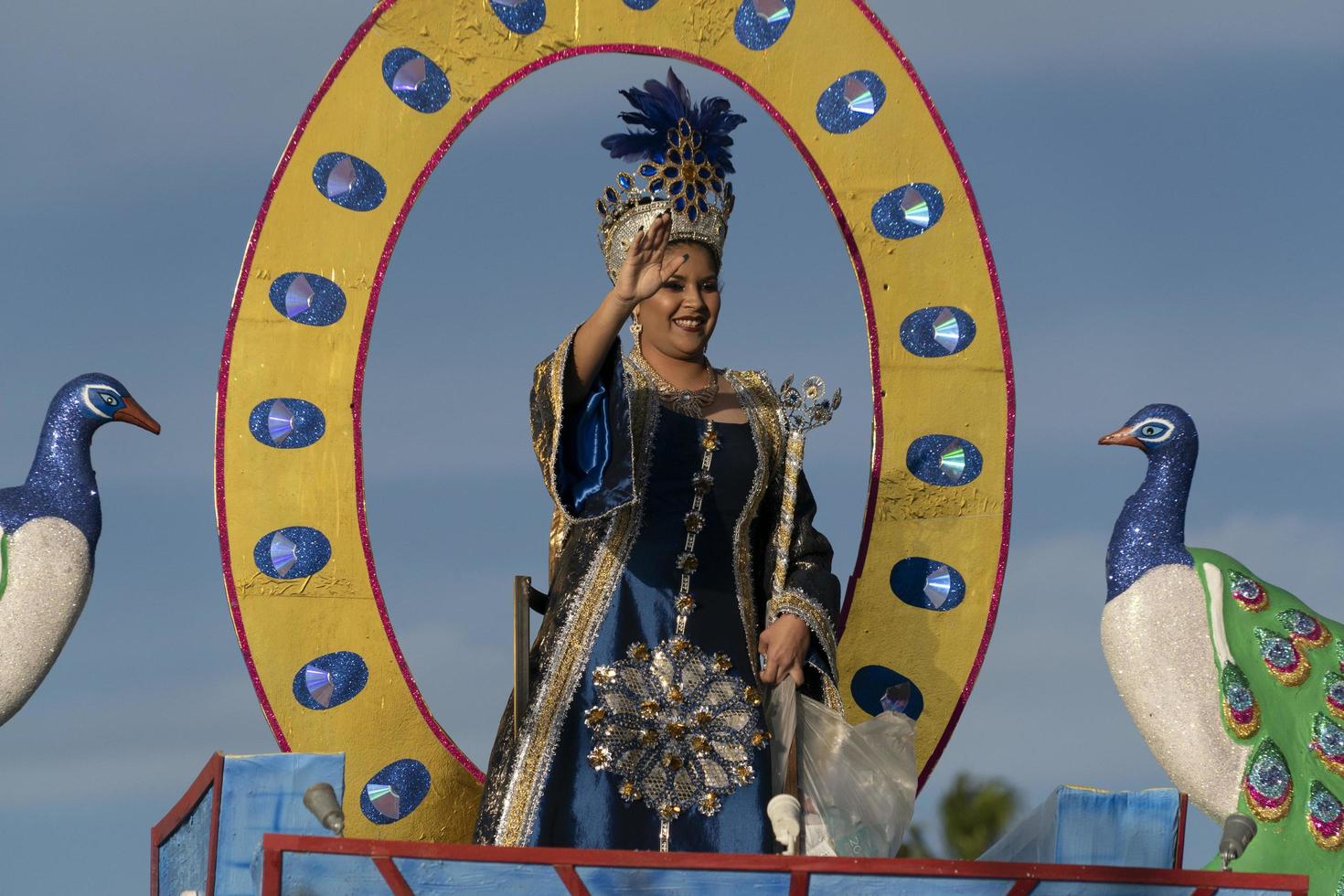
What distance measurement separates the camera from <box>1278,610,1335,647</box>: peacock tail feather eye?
349 inches

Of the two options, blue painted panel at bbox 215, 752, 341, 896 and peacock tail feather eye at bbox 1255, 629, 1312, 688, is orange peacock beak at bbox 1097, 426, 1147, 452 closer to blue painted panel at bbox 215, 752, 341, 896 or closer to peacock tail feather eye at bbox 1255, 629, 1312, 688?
peacock tail feather eye at bbox 1255, 629, 1312, 688

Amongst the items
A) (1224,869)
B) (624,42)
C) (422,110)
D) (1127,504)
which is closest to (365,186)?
(422,110)

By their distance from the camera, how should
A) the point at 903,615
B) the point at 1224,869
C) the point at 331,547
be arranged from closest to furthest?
the point at 1224,869, the point at 331,547, the point at 903,615

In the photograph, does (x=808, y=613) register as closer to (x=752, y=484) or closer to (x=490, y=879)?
(x=752, y=484)

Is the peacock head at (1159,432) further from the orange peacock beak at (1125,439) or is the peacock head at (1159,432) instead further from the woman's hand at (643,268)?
the woman's hand at (643,268)

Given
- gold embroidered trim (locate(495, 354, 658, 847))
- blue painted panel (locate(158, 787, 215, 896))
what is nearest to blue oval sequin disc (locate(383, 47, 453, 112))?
gold embroidered trim (locate(495, 354, 658, 847))

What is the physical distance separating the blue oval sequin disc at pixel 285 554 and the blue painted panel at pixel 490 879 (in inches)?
84.5

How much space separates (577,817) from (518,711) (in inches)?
17.5

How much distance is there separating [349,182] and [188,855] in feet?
8.13

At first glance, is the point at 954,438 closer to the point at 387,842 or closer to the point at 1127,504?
the point at 1127,504

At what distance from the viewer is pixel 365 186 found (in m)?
9.41

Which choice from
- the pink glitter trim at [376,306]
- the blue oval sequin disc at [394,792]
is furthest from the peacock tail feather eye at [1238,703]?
the blue oval sequin disc at [394,792]

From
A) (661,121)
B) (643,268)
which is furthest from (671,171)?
(643,268)

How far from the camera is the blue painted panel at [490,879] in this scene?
7324 mm
